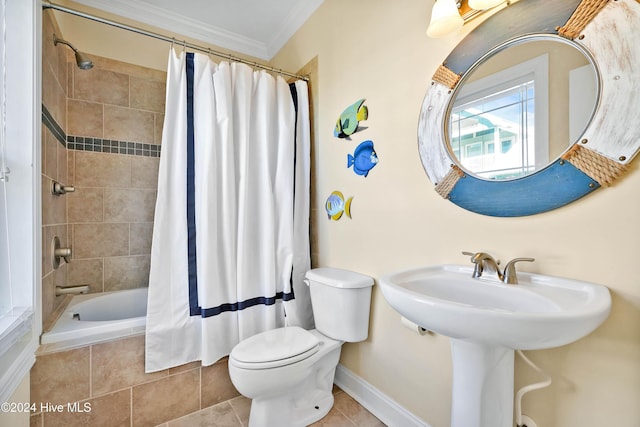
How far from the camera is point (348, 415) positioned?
1540mm

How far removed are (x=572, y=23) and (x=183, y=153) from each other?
1.73 meters

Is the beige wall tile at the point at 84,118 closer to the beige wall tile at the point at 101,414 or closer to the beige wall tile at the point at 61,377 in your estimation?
the beige wall tile at the point at 61,377

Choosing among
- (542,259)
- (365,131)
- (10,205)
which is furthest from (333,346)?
(10,205)

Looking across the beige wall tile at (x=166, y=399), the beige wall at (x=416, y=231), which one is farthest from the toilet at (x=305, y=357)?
Result: the beige wall tile at (x=166, y=399)

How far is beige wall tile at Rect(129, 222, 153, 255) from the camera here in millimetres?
2088

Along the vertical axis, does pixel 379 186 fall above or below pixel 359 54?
below

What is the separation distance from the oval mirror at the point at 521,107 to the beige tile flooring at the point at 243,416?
138 cm

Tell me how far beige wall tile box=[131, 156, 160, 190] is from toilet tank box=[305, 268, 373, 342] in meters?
1.54

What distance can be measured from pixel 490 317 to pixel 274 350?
1.02 metres

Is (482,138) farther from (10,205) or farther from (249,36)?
(249,36)

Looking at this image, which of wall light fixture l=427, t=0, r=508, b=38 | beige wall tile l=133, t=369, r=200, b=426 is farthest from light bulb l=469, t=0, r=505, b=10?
beige wall tile l=133, t=369, r=200, b=426

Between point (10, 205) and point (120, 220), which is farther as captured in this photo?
point (120, 220)

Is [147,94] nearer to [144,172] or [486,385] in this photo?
[144,172]

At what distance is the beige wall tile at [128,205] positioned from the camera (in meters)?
2.01
